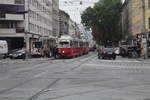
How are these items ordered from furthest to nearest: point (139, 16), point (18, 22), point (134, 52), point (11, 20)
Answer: point (18, 22), point (139, 16), point (11, 20), point (134, 52)

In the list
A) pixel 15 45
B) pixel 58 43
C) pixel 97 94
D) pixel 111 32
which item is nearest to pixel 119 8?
pixel 111 32

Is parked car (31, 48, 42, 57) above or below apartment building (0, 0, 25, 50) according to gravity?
below

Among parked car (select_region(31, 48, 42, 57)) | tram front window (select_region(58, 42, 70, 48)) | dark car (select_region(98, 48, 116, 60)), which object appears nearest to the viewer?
dark car (select_region(98, 48, 116, 60))

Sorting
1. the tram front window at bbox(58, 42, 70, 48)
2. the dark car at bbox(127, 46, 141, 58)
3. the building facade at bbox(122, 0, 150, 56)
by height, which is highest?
the building facade at bbox(122, 0, 150, 56)

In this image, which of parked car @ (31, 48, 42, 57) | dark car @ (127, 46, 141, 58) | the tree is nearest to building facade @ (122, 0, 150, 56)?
dark car @ (127, 46, 141, 58)

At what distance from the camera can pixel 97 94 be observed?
11531 millimetres

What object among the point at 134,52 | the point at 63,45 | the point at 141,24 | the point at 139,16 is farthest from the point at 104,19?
the point at 63,45

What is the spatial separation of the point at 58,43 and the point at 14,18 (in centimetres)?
2326

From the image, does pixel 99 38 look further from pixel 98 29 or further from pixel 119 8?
pixel 119 8

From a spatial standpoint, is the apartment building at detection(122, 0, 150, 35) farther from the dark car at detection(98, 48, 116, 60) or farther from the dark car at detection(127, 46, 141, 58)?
the dark car at detection(98, 48, 116, 60)

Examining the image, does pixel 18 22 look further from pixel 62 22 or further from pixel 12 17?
pixel 62 22

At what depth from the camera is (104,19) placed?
3861 inches

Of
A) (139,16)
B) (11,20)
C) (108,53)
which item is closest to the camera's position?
(108,53)

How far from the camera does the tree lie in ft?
319
